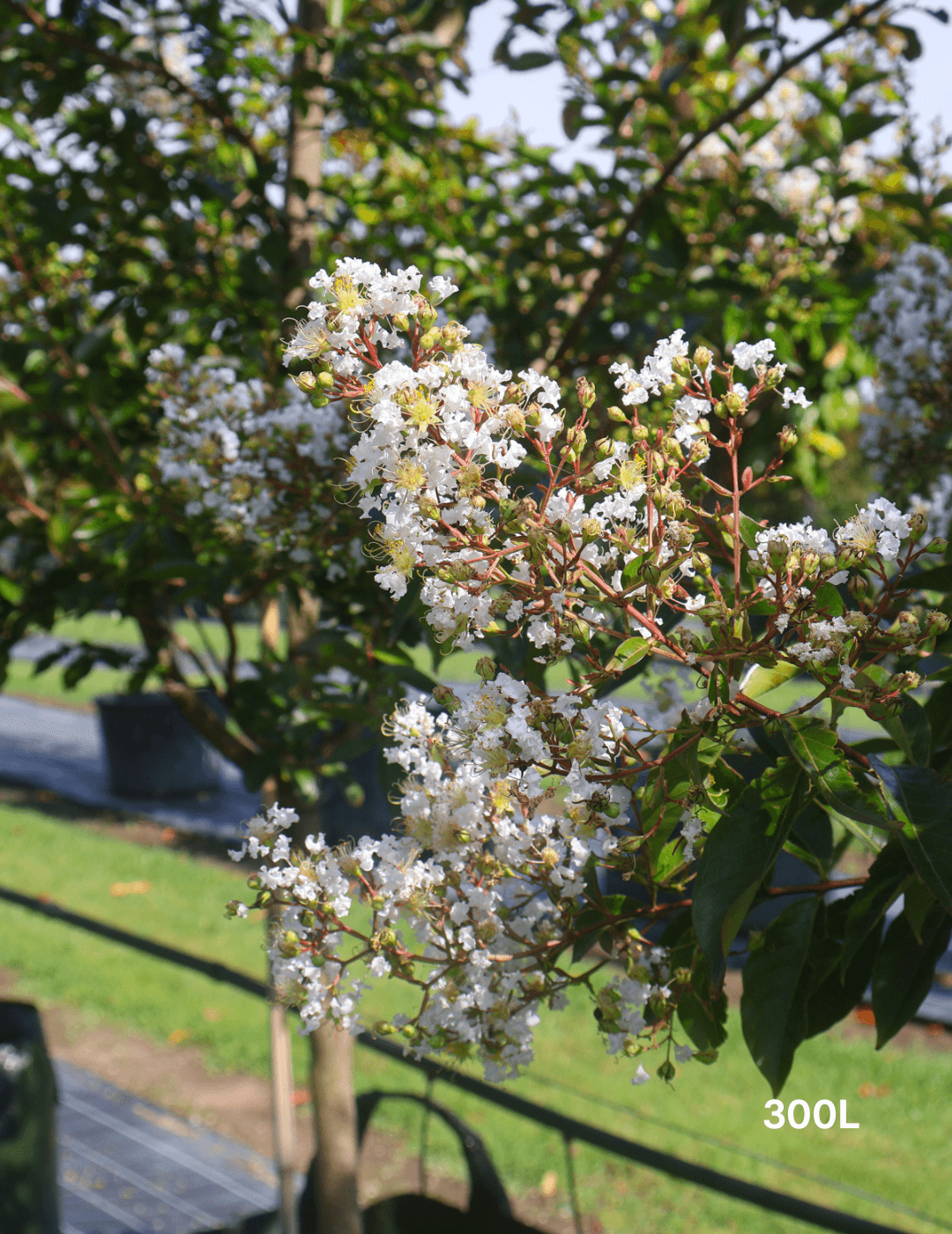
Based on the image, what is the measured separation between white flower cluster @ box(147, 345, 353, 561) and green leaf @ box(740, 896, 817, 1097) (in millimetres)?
626

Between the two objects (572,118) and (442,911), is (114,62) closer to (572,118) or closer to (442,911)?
(572,118)

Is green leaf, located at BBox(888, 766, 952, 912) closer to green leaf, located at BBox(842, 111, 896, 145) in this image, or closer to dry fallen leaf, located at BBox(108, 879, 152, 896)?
green leaf, located at BBox(842, 111, 896, 145)

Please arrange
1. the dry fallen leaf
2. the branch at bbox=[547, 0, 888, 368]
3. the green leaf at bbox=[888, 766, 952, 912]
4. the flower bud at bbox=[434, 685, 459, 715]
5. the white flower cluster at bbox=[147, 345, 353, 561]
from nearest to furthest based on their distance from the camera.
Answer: the green leaf at bbox=[888, 766, 952, 912]
the flower bud at bbox=[434, 685, 459, 715]
the white flower cluster at bbox=[147, 345, 353, 561]
the branch at bbox=[547, 0, 888, 368]
the dry fallen leaf

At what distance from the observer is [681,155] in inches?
57.9

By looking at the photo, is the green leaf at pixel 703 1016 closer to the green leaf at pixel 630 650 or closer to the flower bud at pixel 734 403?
the green leaf at pixel 630 650

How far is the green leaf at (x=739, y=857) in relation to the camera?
0.58 metres

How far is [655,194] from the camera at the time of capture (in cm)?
154

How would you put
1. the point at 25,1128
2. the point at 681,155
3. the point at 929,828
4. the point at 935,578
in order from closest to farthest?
the point at 929,828 → the point at 935,578 → the point at 681,155 → the point at 25,1128

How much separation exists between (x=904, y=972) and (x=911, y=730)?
22 cm

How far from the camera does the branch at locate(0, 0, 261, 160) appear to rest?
1776mm

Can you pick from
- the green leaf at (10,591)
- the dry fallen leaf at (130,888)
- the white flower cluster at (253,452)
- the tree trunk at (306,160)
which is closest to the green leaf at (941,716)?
the white flower cluster at (253,452)

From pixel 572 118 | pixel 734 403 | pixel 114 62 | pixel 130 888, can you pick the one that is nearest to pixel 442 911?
pixel 734 403

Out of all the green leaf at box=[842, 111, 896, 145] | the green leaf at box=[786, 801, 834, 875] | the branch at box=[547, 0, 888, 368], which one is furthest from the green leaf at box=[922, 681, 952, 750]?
the green leaf at box=[842, 111, 896, 145]

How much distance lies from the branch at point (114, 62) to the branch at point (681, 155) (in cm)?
63
